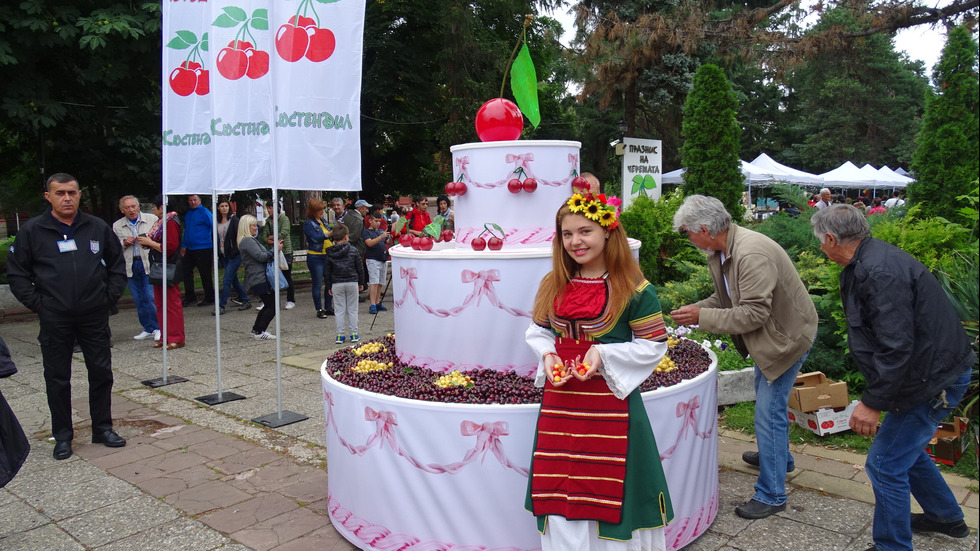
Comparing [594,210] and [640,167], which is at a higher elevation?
[640,167]

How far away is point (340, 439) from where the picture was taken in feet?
11.7

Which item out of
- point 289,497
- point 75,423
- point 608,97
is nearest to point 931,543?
point 289,497

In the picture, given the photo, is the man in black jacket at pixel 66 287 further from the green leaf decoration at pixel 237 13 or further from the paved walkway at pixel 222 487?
the green leaf decoration at pixel 237 13

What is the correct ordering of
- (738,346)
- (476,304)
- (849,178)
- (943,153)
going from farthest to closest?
(849,178) < (943,153) < (738,346) < (476,304)

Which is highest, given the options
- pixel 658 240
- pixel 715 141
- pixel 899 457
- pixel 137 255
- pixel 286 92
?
pixel 715 141

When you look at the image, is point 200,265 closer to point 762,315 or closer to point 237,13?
point 237,13

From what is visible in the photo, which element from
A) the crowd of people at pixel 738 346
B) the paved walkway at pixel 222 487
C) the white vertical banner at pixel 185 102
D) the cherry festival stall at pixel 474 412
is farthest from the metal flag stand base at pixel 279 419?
the crowd of people at pixel 738 346

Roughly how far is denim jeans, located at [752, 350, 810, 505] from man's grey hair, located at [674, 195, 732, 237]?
0.84 m

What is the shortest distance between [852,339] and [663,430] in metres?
0.95

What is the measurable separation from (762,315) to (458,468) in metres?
1.73

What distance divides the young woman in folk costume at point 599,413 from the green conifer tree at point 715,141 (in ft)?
23.3

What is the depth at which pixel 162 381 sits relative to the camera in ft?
23.1

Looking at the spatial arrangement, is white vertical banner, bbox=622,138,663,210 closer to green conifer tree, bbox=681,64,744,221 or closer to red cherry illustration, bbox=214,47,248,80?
green conifer tree, bbox=681,64,744,221

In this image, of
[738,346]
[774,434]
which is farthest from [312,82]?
[774,434]
